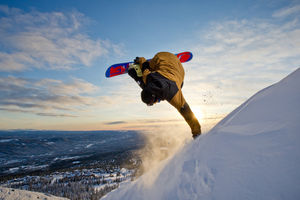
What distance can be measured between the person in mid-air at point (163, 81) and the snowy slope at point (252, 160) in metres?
1.33

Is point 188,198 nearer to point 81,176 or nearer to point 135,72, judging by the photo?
point 135,72

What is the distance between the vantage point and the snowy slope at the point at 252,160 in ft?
4.41

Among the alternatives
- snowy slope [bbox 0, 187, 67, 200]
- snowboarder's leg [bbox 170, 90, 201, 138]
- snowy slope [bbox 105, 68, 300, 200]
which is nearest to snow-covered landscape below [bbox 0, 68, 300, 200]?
snowy slope [bbox 105, 68, 300, 200]

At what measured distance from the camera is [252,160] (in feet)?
5.32

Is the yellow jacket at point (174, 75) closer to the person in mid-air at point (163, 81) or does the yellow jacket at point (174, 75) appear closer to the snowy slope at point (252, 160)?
the person in mid-air at point (163, 81)

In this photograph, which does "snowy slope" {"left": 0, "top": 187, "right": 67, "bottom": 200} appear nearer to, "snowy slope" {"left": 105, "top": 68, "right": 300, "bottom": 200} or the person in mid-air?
the person in mid-air

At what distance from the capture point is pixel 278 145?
61.8 inches

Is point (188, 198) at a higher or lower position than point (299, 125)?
lower

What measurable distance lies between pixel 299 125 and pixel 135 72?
11.2ft

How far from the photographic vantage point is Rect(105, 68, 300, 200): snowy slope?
1345mm

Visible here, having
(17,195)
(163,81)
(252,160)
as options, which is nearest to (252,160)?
(252,160)

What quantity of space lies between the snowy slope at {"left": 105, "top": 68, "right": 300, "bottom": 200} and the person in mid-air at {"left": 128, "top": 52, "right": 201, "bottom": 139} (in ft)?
4.36

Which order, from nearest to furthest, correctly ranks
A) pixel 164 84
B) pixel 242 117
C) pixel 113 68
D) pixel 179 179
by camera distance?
pixel 179 179 < pixel 242 117 < pixel 164 84 < pixel 113 68

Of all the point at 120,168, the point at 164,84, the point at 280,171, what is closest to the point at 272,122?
the point at 280,171
